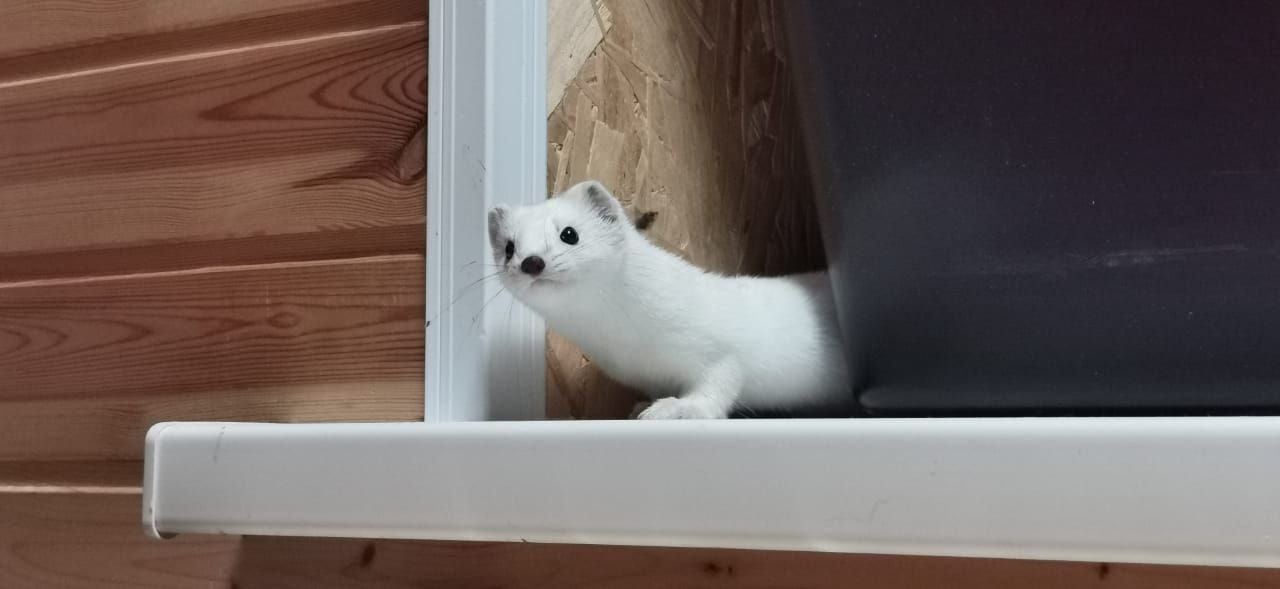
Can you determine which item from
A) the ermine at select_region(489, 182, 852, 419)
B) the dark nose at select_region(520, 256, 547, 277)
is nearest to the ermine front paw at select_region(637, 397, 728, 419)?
the ermine at select_region(489, 182, 852, 419)

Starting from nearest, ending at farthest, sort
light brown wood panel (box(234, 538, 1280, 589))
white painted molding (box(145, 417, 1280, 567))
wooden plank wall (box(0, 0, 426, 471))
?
white painted molding (box(145, 417, 1280, 567)) < light brown wood panel (box(234, 538, 1280, 589)) < wooden plank wall (box(0, 0, 426, 471))

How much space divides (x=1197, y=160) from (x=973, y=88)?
97 mm

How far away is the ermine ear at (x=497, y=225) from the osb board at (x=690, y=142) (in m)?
0.08

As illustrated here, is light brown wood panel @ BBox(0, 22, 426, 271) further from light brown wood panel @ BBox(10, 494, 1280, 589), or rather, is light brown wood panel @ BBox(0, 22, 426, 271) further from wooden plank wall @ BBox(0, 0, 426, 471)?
light brown wood panel @ BBox(10, 494, 1280, 589)

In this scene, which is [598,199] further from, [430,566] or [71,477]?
[71,477]

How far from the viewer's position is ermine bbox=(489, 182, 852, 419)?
27.4 inches

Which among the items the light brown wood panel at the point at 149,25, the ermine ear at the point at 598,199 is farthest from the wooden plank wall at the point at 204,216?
the ermine ear at the point at 598,199

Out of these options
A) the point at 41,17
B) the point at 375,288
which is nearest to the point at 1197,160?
the point at 375,288

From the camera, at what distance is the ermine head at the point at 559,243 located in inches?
26.6

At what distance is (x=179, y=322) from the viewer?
0.75m

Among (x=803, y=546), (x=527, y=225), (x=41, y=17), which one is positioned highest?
(x=41, y=17)

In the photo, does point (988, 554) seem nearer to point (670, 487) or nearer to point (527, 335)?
point (670, 487)

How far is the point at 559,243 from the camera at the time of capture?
0.70 m

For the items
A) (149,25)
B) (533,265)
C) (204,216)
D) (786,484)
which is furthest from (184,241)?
(786,484)
